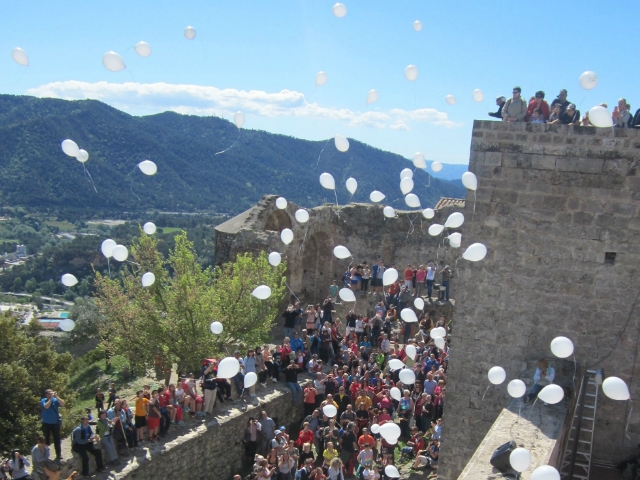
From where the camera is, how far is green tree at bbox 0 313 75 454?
40.3 feet

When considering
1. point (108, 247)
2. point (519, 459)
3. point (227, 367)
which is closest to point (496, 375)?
point (519, 459)

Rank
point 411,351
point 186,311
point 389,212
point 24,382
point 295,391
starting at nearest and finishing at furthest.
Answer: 1. point 411,351
2. point 295,391
3. point 24,382
4. point 389,212
5. point 186,311

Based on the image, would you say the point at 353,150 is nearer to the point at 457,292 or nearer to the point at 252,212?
the point at 252,212

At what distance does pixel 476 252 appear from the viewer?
6.44 m

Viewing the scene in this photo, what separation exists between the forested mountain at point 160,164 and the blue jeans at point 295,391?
68.5m

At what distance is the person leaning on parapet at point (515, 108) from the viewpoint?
645cm

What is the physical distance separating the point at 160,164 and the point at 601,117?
313ft

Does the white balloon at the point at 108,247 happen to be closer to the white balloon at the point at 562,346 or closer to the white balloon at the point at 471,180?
the white balloon at the point at 471,180

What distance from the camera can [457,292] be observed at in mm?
6785

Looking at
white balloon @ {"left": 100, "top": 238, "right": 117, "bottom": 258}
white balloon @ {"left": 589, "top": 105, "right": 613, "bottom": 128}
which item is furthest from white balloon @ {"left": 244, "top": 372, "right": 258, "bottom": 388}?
white balloon @ {"left": 589, "top": 105, "right": 613, "bottom": 128}

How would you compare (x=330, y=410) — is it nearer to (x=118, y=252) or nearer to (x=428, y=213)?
(x=428, y=213)

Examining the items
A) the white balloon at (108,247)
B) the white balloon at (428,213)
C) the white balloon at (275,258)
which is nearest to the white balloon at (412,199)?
the white balloon at (428,213)

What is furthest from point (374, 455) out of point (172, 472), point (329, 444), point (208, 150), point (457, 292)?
point (208, 150)

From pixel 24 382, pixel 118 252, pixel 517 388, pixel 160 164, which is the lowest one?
pixel 24 382
